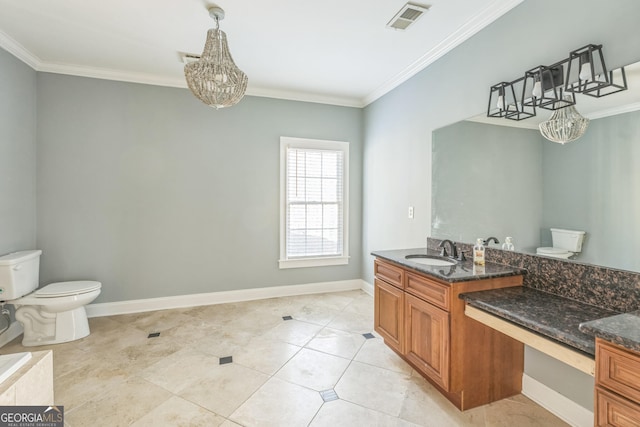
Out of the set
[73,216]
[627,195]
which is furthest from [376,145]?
[73,216]

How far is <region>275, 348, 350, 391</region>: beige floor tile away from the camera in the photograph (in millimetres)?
2059

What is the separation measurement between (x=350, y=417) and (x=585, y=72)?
2316mm

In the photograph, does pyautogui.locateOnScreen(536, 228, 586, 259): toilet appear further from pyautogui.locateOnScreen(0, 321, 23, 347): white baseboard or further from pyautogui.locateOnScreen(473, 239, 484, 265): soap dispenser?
pyautogui.locateOnScreen(0, 321, 23, 347): white baseboard

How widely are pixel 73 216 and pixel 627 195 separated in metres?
4.51

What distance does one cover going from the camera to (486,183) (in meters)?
2.20

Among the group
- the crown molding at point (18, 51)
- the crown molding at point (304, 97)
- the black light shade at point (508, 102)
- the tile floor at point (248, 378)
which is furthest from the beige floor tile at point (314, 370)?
the crown molding at point (18, 51)

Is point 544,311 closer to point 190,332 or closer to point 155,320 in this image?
point 190,332

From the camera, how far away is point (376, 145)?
3.77m

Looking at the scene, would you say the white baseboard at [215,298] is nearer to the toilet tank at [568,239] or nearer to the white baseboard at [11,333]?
the white baseboard at [11,333]

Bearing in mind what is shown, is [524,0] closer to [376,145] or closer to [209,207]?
[376,145]

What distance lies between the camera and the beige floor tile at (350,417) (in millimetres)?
1669

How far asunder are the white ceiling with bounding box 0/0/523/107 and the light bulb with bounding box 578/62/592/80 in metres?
0.78

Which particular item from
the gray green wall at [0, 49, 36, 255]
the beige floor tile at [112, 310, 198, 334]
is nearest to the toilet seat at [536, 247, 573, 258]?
the beige floor tile at [112, 310, 198, 334]

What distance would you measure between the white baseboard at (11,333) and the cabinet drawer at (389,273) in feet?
11.1
